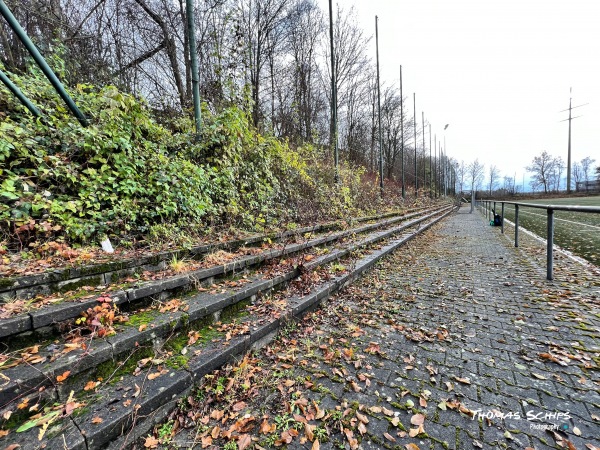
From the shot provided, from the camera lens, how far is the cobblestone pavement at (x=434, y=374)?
1.49 metres

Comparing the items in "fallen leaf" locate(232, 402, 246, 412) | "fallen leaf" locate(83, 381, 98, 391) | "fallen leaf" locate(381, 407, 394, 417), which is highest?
"fallen leaf" locate(83, 381, 98, 391)

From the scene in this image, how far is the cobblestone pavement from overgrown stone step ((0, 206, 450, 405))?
623 mm

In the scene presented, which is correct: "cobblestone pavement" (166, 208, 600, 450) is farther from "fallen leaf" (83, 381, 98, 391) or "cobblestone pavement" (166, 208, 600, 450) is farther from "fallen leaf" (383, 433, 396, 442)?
"fallen leaf" (83, 381, 98, 391)

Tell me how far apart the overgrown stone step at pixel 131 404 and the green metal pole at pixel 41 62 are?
3470 millimetres

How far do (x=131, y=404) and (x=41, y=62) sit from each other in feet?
13.3

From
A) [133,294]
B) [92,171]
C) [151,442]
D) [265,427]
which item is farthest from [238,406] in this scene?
[92,171]

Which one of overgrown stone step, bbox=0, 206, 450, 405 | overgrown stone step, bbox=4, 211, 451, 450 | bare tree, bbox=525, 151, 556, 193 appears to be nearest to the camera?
overgrown stone step, bbox=4, 211, 451, 450

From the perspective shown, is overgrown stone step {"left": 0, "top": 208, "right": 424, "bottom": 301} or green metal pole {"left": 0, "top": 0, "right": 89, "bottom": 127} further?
green metal pole {"left": 0, "top": 0, "right": 89, "bottom": 127}

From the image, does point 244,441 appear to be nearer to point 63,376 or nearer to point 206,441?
point 206,441

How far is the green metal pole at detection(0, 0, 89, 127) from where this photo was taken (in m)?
2.72

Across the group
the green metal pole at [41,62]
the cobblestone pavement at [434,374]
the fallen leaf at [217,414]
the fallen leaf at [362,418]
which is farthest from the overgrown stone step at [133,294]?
the green metal pole at [41,62]

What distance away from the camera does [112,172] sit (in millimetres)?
3207

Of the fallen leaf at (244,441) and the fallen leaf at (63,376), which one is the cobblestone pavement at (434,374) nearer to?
the fallen leaf at (244,441)

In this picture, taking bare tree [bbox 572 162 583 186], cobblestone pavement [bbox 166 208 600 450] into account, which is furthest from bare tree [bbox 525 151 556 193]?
cobblestone pavement [bbox 166 208 600 450]
